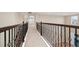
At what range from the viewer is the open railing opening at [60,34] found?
103 cm

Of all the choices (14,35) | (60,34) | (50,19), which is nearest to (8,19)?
(14,35)

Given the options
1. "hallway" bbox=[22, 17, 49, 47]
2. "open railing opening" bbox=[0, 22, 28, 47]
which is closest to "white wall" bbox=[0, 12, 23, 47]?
"open railing opening" bbox=[0, 22, 28, 47]

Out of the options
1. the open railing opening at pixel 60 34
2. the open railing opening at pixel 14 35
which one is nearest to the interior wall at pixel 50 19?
the open railing opening at pixel 60 34

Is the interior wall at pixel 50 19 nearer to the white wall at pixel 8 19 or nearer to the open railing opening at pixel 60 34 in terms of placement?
the open railing opening at pixel 60 34

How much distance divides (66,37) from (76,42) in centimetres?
11

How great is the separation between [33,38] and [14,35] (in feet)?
0.61

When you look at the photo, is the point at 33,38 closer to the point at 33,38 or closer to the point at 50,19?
the point at 33,38

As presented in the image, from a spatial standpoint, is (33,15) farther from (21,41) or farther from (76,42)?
(76,42)

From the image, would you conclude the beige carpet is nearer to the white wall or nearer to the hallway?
the hallway

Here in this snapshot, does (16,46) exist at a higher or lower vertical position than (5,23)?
lower

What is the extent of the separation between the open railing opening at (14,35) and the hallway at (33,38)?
0.04 metres

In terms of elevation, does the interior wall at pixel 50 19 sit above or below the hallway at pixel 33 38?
above
